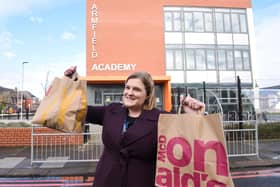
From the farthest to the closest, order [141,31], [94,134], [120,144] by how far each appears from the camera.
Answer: [141,31], [94,134], [120,144]

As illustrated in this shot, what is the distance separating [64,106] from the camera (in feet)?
6.34

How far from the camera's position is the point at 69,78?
2006 millimetres

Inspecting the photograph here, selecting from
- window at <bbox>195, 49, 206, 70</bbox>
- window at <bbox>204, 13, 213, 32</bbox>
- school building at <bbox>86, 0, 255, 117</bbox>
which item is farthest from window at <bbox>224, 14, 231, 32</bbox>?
window at <bbox>195, 49, 206, 70</bbox>

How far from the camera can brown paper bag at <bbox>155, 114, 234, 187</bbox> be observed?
1.49 m

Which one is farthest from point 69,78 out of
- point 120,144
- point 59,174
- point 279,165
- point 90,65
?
point 90,65

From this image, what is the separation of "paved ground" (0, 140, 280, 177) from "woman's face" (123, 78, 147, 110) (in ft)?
14.6

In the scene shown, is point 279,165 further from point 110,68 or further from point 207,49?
point 207,49

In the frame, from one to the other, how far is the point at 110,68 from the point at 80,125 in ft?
53.1

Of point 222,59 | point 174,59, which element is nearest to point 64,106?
point 174,59

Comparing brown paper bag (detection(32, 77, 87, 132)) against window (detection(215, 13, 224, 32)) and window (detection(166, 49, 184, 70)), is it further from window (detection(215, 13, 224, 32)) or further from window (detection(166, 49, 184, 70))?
window (detection(215, 13, 224, 32))

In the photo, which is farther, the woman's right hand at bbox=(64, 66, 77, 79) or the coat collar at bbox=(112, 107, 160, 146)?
the woman's right hand at bbox=(64, 66, 77, 79)

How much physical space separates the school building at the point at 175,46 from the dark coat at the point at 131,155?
14.5 meters

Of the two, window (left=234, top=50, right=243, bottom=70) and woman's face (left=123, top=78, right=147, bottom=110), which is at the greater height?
window (left=234, top=50, right=243, bottom=70)

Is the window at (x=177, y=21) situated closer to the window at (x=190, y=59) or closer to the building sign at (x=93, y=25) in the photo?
the window at (x=190, y=59)
